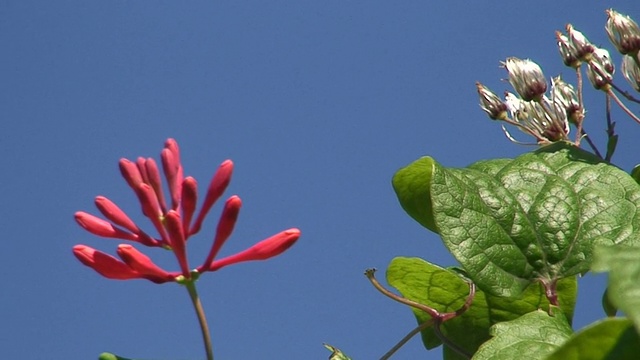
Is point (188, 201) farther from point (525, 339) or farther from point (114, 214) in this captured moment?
point (525, 339)

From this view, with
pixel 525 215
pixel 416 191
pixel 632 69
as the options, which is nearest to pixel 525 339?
pixel 525 215

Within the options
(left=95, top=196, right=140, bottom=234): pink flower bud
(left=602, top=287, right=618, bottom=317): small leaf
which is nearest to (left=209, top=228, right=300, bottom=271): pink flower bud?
(left=95, top=196, right=140, bottom=234): pink flower bud

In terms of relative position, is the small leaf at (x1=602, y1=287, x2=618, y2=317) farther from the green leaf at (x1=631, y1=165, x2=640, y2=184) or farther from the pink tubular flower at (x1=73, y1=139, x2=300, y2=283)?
the pink tubular flower at (x1=73, y1=139, x2=300, y2=283)

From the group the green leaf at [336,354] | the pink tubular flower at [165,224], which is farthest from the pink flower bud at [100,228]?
the green leaf at [336,354]

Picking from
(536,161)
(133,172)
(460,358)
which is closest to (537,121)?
(536,161)

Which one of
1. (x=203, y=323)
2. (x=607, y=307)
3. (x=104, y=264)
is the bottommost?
(x=607, y=307)

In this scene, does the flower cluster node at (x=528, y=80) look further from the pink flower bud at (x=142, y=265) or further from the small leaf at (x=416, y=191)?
the pink flower bud at (x=142, y=265)
